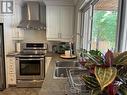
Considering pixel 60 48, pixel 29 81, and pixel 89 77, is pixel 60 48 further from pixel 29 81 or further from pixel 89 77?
pixel 89 77

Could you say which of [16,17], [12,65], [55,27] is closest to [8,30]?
[16,17]

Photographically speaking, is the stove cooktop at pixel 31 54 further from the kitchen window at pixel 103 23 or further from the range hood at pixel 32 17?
the kitchen window at pixel 103 23

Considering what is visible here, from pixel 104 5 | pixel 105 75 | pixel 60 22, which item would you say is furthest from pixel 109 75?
pixel 60 22

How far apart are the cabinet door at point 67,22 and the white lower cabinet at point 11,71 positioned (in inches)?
58.3

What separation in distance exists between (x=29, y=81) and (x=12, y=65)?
0.60 metres

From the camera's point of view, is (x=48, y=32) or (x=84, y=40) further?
(x=48, y=32)

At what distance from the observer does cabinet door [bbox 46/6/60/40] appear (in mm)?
4320

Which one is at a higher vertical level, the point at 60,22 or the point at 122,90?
the point at 60,22

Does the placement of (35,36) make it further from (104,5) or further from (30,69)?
(104,5)

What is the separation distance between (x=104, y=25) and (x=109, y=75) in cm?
169

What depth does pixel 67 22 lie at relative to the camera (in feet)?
14.4

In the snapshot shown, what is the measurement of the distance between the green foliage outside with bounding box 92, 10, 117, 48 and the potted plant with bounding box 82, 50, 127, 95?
1098 mm

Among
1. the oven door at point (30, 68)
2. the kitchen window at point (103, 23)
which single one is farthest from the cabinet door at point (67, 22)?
the kitchen window at point (103, 23)

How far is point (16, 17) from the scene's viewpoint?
430cm
